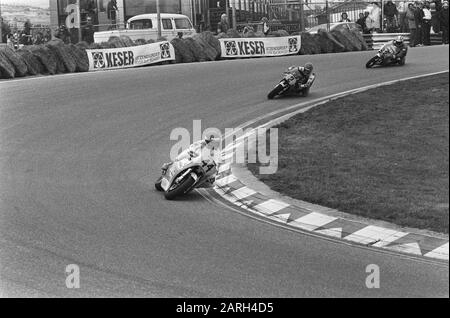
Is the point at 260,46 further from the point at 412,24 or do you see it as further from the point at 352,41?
the point at 412,24

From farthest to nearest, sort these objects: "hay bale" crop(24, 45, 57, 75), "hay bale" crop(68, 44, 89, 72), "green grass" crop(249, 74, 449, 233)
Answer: "hay bale" crop(68, 44, 89, 72) → "hay bale" crop(24, 45, 57, 75) → "green grass" crop(249, 74, 449, 233)

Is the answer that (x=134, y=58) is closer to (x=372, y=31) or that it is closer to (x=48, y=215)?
(x=372, y=31)

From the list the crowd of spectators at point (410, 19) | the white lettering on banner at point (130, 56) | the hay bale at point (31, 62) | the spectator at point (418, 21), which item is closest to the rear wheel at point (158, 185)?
the hay bale at point (31, 62)

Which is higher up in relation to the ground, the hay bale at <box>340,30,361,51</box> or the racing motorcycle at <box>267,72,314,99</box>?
the hay bale at <box>340,30,361,51</box>

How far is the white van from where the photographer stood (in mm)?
27453

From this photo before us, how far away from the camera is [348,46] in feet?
90.8

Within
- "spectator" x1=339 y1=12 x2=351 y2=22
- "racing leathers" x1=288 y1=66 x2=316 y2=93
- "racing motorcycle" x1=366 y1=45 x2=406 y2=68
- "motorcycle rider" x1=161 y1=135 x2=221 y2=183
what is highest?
"spectator" x1=339 y1=12 x2=351 y2=22

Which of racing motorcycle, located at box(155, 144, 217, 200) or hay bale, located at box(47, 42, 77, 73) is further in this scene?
hay bale, located at box(47, 42, 77, 73)

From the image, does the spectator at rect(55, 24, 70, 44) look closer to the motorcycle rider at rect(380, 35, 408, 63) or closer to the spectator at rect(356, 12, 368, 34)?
the spectator at rect(356, 12, 368, 34)

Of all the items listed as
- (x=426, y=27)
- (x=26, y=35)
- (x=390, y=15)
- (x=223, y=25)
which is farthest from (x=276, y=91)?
(x=390, y=15)

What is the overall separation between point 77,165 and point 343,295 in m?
6.75

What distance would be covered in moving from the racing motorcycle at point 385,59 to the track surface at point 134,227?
540cm

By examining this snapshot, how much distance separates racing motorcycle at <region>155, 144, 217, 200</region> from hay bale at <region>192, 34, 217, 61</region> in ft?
52.0

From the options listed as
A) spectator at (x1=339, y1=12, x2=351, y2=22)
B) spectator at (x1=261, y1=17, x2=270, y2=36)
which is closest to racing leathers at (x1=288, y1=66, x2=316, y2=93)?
spectator at (x1=261, y1=17, x2=270, y2=36)
